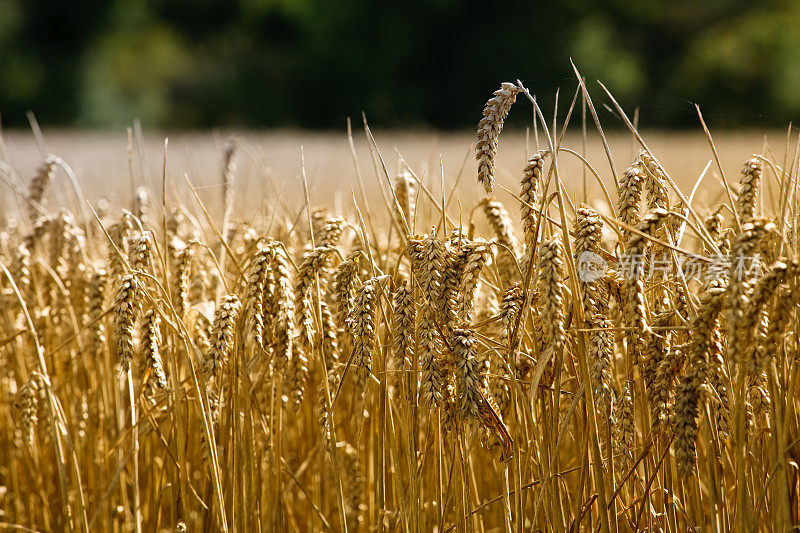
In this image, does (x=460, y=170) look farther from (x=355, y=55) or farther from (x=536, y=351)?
(x=355, y=55)

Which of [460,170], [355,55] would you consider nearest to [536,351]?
[460,170]

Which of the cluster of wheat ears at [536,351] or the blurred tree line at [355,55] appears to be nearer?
the cluster of wheat ears at [536,351]

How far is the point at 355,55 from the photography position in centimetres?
1401

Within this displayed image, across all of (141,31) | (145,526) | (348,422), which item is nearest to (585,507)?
(348,422)

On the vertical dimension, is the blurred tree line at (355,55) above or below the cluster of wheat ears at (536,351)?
above

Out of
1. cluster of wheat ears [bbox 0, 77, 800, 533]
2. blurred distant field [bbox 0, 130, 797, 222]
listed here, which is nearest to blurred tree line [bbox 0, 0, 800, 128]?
blurred distant field [bbox 0, 130, 797, 222]

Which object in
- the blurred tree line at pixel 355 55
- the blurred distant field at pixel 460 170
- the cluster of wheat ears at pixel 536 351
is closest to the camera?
the cluster of wheat ears at pixel 536 351

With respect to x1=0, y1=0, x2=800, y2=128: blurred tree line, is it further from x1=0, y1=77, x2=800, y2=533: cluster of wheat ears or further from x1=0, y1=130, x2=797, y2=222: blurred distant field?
x1=0, y1=77, x2=800, y2=533: cluster of wheat ears

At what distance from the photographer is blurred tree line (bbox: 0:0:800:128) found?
1317 centimetres

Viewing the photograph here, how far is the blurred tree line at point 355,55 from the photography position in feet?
43.2

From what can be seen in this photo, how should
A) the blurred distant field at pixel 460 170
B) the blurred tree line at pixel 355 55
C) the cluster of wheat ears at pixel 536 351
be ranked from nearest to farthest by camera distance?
A: the cluster of wheat ears at pixel 536 351, the blurred distant field at pixel 460 170, the blurred tree line at pixel 355 55

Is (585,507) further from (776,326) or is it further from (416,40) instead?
(416,40)

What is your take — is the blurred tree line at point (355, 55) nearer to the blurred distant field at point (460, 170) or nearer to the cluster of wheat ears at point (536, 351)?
the blurred distant field at point (460, 170)

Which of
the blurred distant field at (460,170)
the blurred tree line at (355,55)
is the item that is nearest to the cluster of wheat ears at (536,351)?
the blurred distant field at (460,170)
